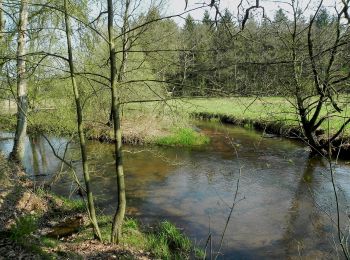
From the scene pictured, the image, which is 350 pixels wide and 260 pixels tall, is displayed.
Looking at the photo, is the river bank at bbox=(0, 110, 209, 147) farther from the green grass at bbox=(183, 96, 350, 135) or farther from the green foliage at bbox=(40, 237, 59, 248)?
the green foliage at bbox=(40, 237, 59, 248)

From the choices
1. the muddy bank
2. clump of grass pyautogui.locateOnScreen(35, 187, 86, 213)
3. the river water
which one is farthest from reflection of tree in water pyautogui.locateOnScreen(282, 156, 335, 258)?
clump of grass pyautogui.locateOnScreen(35, 187, 86, 213)

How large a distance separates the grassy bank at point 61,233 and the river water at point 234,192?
942 millimetres

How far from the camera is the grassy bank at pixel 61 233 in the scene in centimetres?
621

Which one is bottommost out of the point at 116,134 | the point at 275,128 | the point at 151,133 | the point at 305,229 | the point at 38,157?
the point at 305,229

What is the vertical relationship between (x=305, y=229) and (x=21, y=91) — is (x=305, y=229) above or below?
below

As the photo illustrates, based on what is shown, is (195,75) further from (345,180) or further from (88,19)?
(345,180)

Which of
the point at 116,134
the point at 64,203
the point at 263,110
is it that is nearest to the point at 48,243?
the point at 116,134

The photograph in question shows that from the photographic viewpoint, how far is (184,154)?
19.3 metres

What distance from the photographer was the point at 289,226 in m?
10.1

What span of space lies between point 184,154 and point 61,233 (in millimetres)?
11439

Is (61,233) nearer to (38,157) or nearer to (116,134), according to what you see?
(116,134)

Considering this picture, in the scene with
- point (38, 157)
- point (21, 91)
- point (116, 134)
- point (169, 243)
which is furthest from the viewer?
point (38, 157)

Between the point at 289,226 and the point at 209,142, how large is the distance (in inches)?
487

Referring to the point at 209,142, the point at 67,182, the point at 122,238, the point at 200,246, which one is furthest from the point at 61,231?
the point at 209,142
